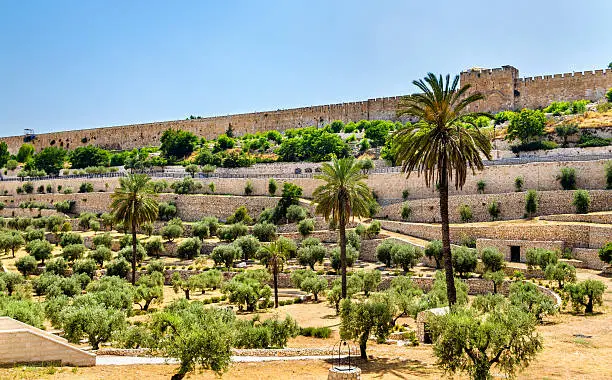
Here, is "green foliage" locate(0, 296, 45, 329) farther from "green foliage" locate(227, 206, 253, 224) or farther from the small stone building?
"green foliage" locate(227, 206, 253, 224)

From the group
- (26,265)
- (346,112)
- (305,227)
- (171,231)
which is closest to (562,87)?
(346,112)

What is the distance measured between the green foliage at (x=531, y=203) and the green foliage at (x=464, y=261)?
312 inches

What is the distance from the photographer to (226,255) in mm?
36594

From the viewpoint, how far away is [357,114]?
7406 cm

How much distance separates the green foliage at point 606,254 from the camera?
2873 centimetres

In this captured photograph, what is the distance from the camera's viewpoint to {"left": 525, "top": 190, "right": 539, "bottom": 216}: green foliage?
3700cm

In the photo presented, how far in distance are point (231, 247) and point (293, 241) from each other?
14.1ft

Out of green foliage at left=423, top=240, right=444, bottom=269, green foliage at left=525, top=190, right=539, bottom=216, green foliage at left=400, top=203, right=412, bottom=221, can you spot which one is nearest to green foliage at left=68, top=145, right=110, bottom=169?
green foliage at left=400, top=203, right=412, bottom=221

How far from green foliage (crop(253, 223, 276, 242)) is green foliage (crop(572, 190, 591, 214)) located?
18.5 m

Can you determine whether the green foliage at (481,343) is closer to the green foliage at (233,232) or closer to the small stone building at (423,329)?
the small stone building at (423,329)

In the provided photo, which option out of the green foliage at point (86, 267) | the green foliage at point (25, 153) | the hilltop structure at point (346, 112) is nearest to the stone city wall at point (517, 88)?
the hilltop structure at point (346, 112)

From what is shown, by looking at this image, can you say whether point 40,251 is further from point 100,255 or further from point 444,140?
point 444,140

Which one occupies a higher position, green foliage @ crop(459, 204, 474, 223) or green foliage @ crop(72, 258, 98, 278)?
green foliage @ crop(459, 204, 474, 223)

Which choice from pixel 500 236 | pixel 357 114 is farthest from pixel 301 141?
pixel 500 236
